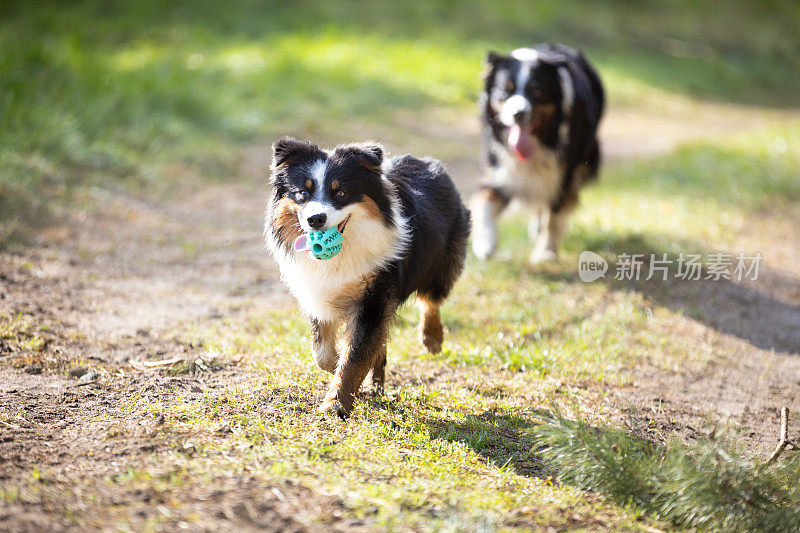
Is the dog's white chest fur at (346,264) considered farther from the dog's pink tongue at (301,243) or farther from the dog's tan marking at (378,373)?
the dog's tan marking at (378,373)

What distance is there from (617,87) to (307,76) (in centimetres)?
533

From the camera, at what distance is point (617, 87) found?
13.4m

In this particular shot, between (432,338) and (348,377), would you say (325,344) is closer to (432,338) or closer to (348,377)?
(348,377)

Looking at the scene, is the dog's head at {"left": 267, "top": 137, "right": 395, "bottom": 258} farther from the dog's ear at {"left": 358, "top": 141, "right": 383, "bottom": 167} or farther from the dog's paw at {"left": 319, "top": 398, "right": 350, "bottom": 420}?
the dog's paw at {"left": 319, "top": 398, "right": 350, "bottom": 420}

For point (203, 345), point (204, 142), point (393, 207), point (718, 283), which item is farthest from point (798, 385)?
point (204, 142)

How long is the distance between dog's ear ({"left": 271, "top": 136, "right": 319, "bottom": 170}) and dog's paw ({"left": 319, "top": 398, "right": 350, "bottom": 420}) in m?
1.16

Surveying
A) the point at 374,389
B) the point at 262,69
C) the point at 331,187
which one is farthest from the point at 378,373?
the point at 262,69

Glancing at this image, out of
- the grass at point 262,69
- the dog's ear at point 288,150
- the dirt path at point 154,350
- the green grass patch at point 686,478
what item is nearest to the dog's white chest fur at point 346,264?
the dog's ear at point 288,150

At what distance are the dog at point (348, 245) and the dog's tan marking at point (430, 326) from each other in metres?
0.47

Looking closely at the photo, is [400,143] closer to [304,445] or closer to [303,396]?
[303,396]

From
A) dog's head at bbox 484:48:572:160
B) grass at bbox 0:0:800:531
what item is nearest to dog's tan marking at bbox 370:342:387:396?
grass at bbox 0:0:800:531

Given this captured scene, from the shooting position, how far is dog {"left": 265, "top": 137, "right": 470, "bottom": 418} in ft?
12.1

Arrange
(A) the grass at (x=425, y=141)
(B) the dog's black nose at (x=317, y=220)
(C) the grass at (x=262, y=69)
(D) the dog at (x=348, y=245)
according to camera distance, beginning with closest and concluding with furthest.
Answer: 1. (A) the grass at (x=425, y=141)
2. (B) the dog's black nose at (x=317, y=220)
3. (D) the dog at (x=348, y=245)
4. (C) the grass at (x=262, y=69)

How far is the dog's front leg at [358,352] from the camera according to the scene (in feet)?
12.4
